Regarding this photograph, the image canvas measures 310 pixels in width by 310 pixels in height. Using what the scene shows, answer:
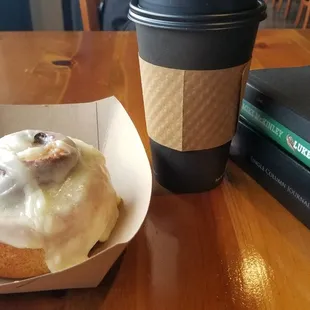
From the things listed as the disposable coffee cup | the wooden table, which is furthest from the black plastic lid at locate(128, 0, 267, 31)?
the wooden table

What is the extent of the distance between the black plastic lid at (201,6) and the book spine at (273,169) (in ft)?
0.64

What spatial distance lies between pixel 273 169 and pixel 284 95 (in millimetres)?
98

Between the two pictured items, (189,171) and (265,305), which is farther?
(189,171)

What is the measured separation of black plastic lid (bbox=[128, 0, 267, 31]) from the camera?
0.51 metres

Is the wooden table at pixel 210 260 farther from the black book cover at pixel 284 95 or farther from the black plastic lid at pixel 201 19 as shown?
the black plastic lid at pixel 201 19

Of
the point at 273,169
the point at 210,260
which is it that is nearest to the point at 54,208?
the point at 210,260

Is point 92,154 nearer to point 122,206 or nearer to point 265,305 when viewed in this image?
point 122,206

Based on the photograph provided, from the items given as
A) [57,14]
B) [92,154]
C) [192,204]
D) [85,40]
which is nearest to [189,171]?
[192,204]

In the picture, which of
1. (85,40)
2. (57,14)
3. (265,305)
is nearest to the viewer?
(265,305)

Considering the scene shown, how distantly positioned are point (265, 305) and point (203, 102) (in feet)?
0.80

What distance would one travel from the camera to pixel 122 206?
54 centimetres

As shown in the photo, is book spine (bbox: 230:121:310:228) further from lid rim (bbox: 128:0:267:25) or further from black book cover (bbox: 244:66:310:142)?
lid rim (bbox: 128:0:267:25)

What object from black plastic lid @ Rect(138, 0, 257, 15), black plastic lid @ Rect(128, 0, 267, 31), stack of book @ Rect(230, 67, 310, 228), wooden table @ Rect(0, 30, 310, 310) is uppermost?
black plastic lid @ Rect(138, 0, 257, 15)

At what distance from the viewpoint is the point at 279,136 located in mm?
617
